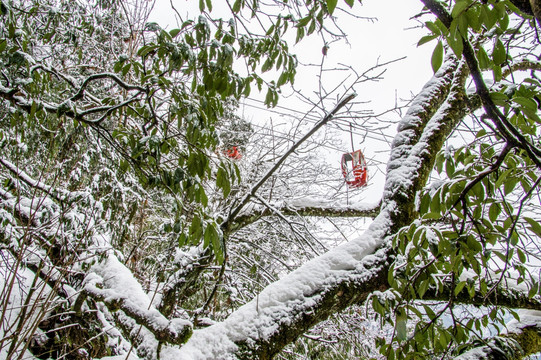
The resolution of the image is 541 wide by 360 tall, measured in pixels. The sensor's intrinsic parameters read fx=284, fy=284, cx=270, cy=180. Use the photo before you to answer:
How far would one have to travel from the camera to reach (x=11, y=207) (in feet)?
7.47

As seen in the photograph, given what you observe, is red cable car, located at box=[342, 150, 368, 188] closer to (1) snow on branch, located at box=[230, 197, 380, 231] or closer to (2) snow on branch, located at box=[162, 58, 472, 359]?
(1) snow on branch, located at box=[230, 197, 380, 231]

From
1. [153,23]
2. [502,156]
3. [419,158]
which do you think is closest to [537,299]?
[419,158]

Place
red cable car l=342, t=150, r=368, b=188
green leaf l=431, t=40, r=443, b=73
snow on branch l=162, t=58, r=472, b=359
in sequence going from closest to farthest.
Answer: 1. green leaf l=431, t=40, r=443, b=73
2. snow on branch l=162, t=58, r=472, b=359
3. red cable car l=342, t=150, r=368, b=188

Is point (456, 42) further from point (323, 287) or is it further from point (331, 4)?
point (323, 287)

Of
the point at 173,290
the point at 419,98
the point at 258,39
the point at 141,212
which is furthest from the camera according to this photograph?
the point at 141,212

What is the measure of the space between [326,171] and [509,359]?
15.1ft

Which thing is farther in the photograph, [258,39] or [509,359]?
[258,39]

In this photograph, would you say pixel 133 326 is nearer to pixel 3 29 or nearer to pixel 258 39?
pixel 258 39

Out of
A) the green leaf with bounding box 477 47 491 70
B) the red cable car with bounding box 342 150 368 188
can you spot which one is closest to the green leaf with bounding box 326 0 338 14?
the green leaf with bounding box 477 47 491 70

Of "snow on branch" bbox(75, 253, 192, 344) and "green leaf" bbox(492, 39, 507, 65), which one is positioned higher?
"green leaf" bbox(492, 39, 507, 65)

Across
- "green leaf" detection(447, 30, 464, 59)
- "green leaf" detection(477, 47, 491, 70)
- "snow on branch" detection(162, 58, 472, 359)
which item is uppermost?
"green leaf" detection(477, 47, 491, 70)

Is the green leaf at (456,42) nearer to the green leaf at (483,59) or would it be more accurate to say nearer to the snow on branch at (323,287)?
the green leaf at (483,59)

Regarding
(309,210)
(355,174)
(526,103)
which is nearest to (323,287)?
(526,103)

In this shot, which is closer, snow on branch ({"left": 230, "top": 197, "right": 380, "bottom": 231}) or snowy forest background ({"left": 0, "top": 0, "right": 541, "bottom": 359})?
snowy forest background ({"left": 0, "top": 0, "right": 541, "bottom": 359})
